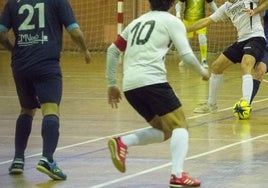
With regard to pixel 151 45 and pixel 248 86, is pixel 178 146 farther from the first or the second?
pixel 248 86

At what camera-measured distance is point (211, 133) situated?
9445 millimetres

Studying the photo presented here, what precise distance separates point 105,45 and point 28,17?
51.9ft

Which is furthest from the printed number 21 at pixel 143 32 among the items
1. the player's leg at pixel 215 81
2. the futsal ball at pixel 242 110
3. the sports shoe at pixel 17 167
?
the player's leg at pixel 215 81

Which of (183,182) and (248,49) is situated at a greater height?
(248,49)

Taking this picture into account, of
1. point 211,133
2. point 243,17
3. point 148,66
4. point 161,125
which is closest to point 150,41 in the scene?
point 148,66

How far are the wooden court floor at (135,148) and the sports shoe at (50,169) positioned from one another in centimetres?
7

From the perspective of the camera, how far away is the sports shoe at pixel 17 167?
716 cm

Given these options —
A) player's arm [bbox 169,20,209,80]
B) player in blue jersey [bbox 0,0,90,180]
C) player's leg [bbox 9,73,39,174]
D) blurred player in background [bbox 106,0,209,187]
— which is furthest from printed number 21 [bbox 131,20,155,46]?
player's leg [bbox 9,73,39,174]

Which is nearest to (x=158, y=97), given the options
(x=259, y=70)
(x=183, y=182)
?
(x=183, y=182)

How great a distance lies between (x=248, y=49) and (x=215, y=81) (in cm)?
69

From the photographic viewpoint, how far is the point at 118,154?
6.62 metres

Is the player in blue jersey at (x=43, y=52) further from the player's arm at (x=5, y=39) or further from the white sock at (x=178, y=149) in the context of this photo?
the white sock at (x=178, y=149)

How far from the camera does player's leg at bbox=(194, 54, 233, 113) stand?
437 inches

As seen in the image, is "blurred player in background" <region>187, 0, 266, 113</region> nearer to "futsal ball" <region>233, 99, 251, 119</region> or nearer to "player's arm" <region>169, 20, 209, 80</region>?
"futsal ball" <region>233, 99, 251, 119</region>
